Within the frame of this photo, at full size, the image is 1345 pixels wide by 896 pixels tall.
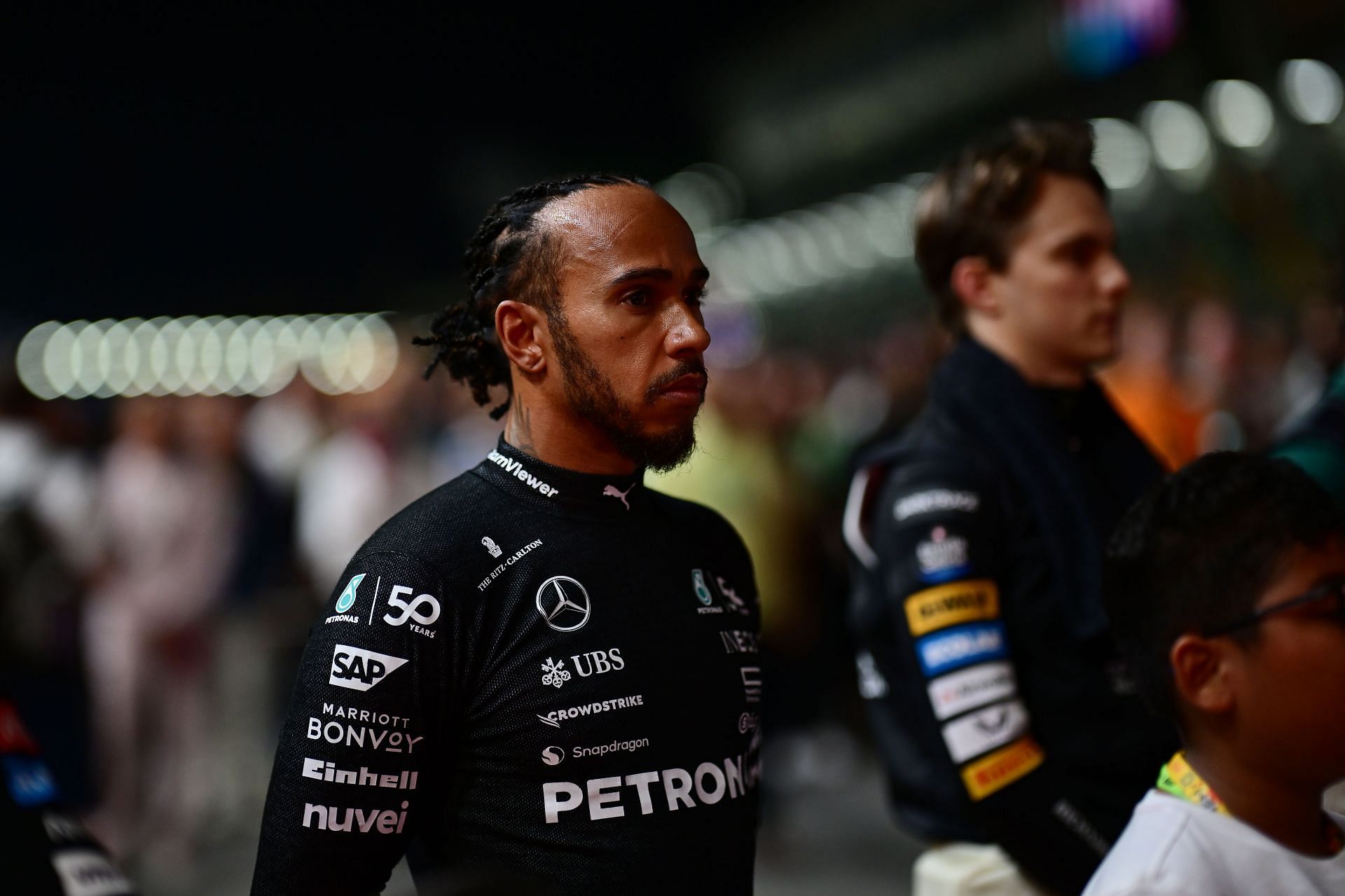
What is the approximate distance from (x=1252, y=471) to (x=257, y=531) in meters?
6.36

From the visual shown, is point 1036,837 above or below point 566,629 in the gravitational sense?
below

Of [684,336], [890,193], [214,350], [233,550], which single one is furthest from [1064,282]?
[214,350]

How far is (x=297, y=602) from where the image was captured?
23.1ft

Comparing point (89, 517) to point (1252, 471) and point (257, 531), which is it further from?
point (1252, 471)

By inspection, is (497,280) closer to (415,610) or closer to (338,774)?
(415,610)

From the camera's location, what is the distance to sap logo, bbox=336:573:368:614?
66.1 inches

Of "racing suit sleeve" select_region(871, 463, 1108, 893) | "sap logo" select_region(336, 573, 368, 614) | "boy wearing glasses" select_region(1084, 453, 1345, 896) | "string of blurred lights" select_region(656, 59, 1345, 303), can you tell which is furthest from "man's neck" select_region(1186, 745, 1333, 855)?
"string of blurred lights" select_region(656, 59, 1345, 303)

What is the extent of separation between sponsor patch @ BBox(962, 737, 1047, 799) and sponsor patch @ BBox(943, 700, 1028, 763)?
2 cm

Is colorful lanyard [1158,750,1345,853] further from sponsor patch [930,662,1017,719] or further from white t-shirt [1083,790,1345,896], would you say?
sponsor patch [930,662,1017,719]

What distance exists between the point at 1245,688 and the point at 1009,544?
71cm

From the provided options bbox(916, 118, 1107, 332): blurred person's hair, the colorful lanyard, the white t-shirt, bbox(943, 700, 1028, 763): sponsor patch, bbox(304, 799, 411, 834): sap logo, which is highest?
bbox(916, 118, 1107, 332): blurred person's hair

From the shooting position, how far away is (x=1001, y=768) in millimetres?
2303

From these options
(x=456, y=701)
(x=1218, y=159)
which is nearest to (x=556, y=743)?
(x=456, y=701)

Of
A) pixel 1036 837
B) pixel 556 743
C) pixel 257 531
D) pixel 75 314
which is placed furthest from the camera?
pixel 75 314
